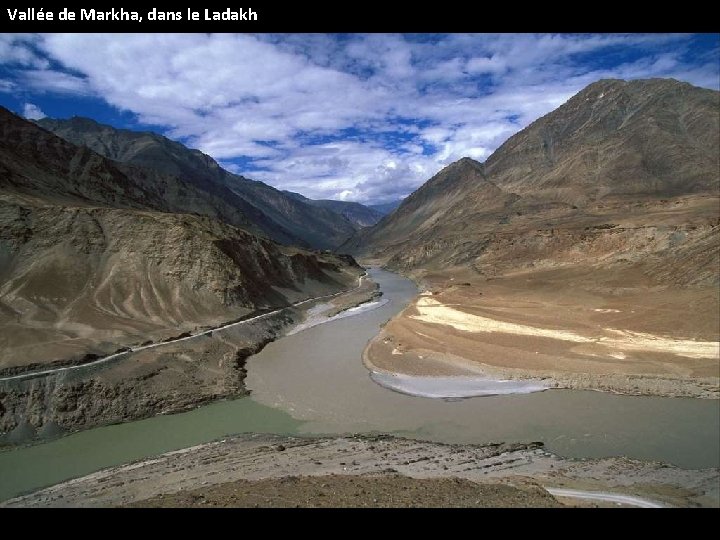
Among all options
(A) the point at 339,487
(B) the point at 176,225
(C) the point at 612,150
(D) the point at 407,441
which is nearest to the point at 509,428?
(D) the point at 407,441

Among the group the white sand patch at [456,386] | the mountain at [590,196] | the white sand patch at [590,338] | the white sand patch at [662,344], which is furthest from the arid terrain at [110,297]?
the mountain at [590,196]

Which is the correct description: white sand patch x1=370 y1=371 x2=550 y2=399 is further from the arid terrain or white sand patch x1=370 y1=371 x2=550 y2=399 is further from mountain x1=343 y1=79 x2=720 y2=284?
mountain x1=343 y1=79 x2=720 y2=284

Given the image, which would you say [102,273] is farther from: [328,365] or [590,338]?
[590,338]

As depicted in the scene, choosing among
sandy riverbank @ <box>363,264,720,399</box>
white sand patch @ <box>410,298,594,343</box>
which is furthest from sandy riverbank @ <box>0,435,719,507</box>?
white sand patch @ <box>410,298,594,343</box>

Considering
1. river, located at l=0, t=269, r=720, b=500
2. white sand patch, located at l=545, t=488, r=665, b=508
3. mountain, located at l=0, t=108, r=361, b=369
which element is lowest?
river, located at l=0, t=269, r=720, b=500

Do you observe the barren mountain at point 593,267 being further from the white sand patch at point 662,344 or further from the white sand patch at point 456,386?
the white sand patch at point 456,386

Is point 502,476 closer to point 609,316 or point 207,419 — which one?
point 207,419

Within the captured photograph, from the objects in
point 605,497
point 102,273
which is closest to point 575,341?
point 605,497
